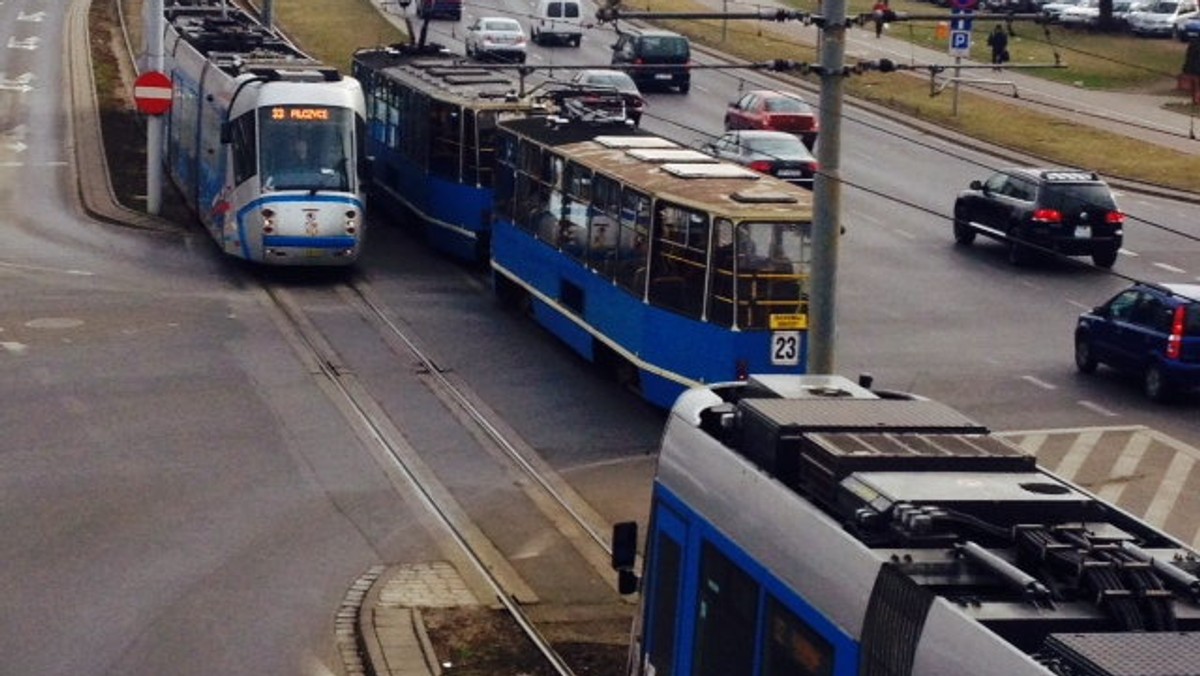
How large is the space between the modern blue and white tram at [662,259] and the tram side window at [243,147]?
517 cm

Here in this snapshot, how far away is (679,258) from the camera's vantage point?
2533 cm

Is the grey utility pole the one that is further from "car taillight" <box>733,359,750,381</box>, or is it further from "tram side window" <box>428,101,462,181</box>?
"tram side window" <box>428,101,462,181</box>

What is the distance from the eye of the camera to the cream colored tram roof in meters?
24.7

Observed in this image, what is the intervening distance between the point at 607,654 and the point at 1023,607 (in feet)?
27.4

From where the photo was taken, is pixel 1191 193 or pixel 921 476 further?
pixel 1191 193

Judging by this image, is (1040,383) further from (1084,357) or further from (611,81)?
(611,81)

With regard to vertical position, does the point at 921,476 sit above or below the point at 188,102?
above

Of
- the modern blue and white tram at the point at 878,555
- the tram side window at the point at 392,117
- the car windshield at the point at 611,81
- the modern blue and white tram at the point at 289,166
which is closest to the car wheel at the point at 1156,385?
the modern blue and white tram at the point at 289,166

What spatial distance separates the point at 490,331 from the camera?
30.8 m

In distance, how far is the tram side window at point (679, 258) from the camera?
81.6 ft

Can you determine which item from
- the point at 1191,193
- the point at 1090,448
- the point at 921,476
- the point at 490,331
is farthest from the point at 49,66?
the point at 921,476

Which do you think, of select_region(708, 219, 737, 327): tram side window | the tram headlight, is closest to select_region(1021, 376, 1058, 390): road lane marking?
select_region(708, 219, 737, 327): tram side window

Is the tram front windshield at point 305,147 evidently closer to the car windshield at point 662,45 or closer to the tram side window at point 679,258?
the tram side window at point 679,258

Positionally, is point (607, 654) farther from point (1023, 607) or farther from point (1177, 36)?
point (1177, 36)
